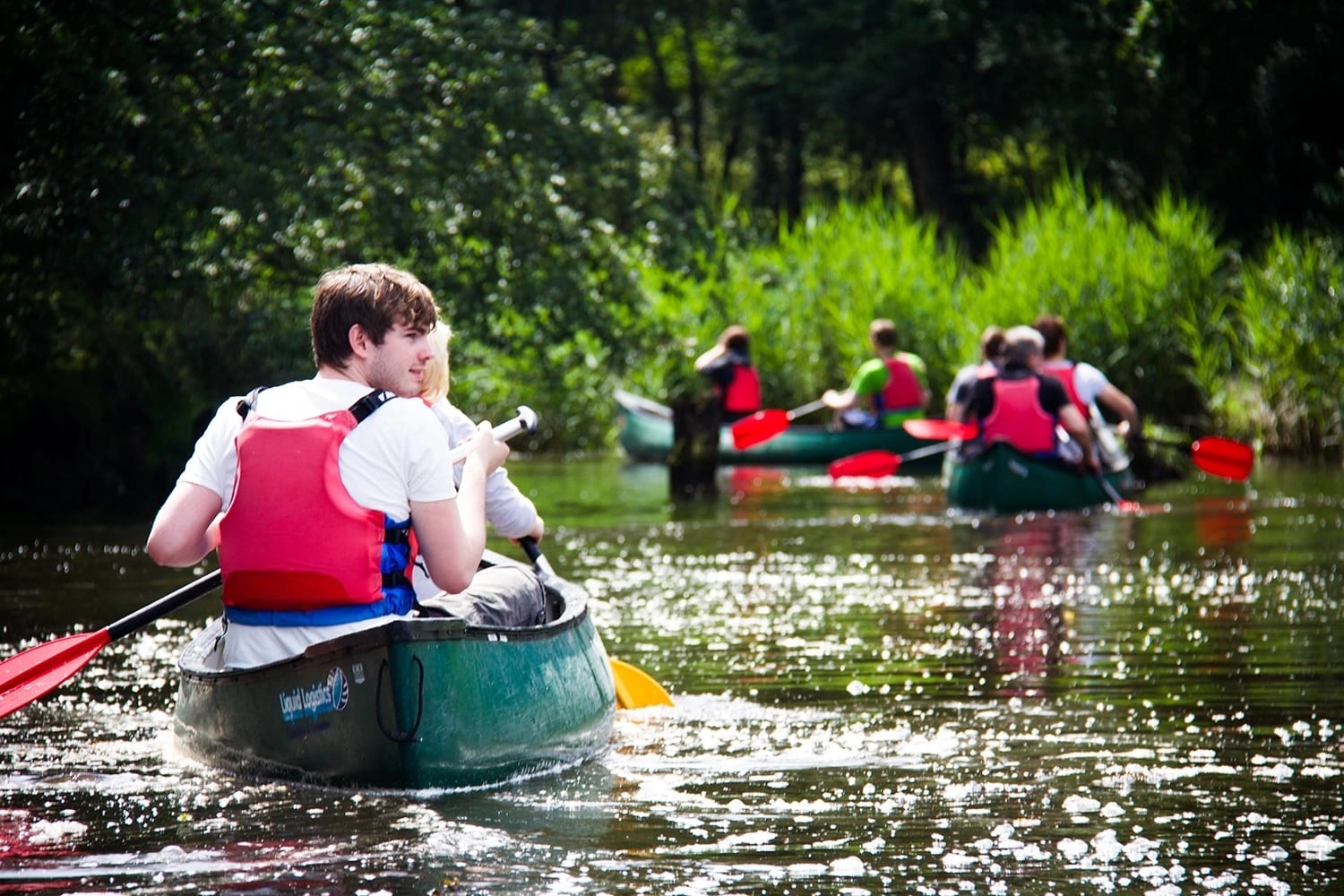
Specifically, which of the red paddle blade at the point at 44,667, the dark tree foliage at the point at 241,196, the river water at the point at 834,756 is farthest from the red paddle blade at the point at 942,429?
the red paddle blade at the point at 44,667

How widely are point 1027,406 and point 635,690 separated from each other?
24.9ft

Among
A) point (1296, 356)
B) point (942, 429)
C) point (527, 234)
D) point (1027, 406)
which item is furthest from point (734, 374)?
point (1027, 406)

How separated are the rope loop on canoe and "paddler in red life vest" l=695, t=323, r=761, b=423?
1425cm

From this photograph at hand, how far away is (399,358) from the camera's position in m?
4.58

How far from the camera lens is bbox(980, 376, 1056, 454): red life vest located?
13375 millimetres

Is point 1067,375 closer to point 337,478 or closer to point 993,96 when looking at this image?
point 337,478

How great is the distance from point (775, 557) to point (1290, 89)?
15879 millimetres

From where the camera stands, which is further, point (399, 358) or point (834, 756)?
point (834, 756)

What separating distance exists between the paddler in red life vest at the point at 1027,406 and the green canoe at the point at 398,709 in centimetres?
830

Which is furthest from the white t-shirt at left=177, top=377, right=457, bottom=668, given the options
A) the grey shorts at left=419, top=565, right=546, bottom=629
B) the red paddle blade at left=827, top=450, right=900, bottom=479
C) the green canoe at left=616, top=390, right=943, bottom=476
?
the green canoe at left=616, top=390, right=943, bottom=476

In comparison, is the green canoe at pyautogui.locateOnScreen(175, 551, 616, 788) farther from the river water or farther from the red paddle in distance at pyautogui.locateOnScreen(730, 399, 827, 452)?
the red paddle in distance at pyautogui.locateOnScreen(730, 399, 827, 452)

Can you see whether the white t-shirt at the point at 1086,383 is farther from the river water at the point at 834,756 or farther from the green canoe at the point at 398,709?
the green canoe at the point at 398,709

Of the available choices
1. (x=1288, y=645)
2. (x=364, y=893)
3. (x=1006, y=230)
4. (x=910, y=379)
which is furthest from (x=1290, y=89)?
(x=364, y=893)

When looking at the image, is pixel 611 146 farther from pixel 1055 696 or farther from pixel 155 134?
pixel 1055 696
